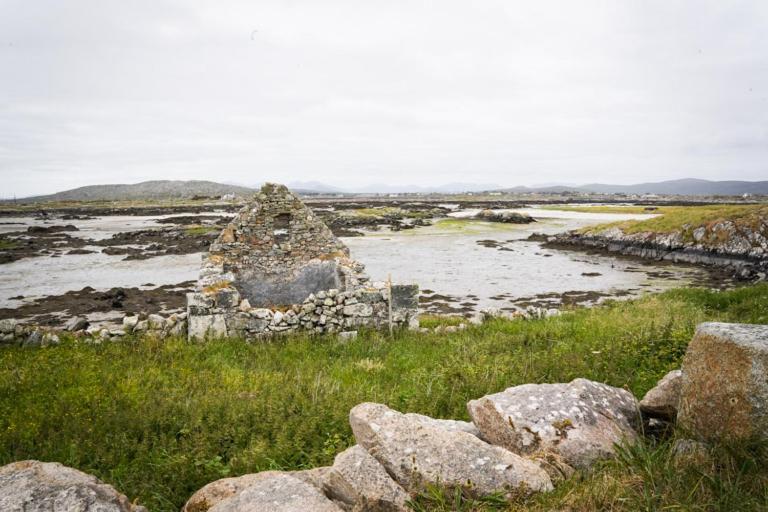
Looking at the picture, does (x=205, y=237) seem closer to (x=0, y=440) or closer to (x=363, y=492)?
(x=0, y=440)

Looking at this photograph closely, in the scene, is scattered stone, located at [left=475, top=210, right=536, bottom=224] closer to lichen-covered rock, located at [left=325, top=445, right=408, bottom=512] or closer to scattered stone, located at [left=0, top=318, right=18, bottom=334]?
scattered stone, located at [left=0, top=318, right=18, bottom=334]

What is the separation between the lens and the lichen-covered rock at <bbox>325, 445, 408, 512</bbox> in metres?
3.50

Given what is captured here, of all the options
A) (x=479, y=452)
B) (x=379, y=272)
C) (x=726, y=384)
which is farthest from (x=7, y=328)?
(x=379, y=272)

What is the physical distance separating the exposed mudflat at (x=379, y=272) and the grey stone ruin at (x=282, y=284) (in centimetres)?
751

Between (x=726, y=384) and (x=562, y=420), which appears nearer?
(x=726, y=384)

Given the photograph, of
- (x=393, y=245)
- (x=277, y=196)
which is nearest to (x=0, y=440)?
(x=277, y=196)

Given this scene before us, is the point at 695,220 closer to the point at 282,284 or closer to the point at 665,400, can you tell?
the point at 282,284

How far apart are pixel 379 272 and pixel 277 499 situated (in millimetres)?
25368

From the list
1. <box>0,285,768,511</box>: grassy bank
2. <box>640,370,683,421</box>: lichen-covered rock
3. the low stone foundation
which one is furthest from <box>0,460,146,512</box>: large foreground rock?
A: the low stone foundation

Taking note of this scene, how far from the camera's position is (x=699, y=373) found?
12.6 feet

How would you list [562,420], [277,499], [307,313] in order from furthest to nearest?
[307,313]
[562,420]
[277,499]

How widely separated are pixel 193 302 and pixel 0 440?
5820 mm

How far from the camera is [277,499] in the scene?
350cm

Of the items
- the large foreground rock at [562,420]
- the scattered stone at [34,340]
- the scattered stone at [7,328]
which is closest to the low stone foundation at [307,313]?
the scattered stone at [34,340]
